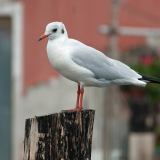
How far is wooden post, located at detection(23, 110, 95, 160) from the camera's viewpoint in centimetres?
747

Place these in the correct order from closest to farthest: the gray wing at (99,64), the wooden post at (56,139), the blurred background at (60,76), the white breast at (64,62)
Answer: the wooden post at (56,139) < the white breast at (64,62) < the gray wing at (99,64) < the blurred background at (60,76)

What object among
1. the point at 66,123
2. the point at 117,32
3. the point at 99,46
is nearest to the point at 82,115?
the point at 66,123

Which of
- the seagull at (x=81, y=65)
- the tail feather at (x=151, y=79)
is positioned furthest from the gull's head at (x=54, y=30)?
the tail feather at (x=151, y=79)

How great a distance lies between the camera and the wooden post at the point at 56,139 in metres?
7.47

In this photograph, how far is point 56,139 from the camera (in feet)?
24.5

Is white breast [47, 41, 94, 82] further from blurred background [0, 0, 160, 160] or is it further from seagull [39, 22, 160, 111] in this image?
blurred background [0, 0, 160, 160]

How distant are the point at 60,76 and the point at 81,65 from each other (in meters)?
16.7

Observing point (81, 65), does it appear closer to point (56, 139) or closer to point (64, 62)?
point (64, 62)

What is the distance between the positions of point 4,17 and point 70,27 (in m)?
2.08

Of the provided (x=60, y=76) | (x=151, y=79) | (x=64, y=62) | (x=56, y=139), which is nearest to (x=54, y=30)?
(x=64, y=62)

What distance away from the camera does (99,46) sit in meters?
24.9

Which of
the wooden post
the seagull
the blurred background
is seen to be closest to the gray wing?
the seagull

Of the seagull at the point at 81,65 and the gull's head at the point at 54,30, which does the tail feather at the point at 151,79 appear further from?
the gull's head at the point at 54,30

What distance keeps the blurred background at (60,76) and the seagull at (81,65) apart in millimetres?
14988
